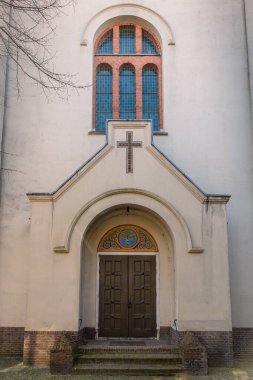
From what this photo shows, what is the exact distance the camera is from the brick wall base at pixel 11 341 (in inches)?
476

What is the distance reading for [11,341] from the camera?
1216cm

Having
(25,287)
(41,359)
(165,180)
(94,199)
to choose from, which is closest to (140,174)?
(165,180)

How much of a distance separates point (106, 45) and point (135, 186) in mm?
5810

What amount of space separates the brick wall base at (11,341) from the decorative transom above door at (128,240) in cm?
325

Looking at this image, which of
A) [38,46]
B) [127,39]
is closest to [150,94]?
[127,39]

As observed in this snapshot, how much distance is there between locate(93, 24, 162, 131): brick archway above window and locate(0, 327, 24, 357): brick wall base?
661 centimetres

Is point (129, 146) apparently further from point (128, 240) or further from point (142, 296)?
point (142, 296)

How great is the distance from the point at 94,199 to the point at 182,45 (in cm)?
624

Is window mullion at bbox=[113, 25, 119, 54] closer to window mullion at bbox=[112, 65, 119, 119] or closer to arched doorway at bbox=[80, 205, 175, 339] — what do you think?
window mullion at bbox=[112, 65, 119, 119]

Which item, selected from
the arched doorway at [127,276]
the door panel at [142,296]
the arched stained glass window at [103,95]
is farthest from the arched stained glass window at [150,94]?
the door panel at [142,296]

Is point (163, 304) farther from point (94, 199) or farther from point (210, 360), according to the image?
point (94, 199)

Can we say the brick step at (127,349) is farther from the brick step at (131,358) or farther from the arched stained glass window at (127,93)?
the arched stained glass window at (127,93)

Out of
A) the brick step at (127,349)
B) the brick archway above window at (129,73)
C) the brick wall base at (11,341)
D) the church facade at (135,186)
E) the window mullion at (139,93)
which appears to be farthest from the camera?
the brick archway above window at (129,73)

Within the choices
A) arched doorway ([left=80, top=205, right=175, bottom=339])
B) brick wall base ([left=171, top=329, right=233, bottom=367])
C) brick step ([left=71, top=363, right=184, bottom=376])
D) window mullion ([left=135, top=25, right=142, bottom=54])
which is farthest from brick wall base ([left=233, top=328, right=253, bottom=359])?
window mullion ([left=135, top=25, right=142, bottom=54])
